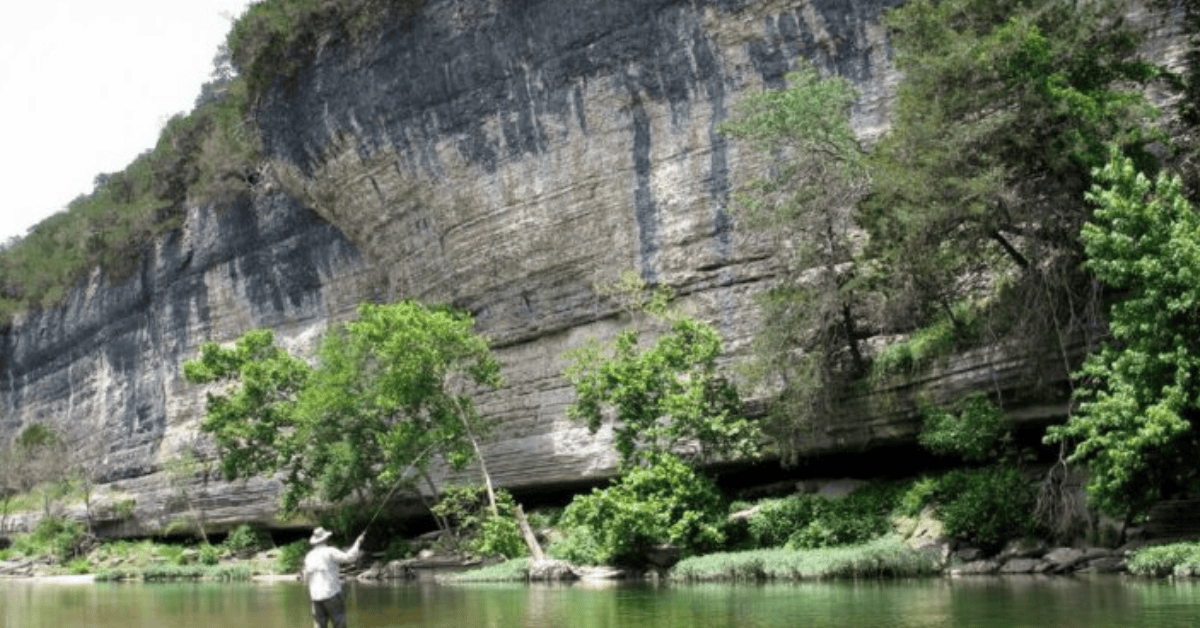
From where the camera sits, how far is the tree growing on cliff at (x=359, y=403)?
2998 centimetres

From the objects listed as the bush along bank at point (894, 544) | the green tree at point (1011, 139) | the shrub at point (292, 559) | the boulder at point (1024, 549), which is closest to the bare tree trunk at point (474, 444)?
the bush along bank at point (894, 544)

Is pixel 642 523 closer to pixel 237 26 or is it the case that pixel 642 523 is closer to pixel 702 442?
pixel 702 442

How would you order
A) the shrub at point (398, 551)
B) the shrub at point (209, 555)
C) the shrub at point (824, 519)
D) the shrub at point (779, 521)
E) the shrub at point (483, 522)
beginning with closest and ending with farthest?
the shrub at point (824, 519), the shrub at point (779, 521), the shrub at point (483, 522), the shrub at point (398, 551), the shrub at point (209, 555)

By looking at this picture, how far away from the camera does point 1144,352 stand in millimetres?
16812

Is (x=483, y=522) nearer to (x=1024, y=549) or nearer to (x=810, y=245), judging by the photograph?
(x=810, y=245)

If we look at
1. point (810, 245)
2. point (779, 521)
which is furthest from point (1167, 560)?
point (810, 245)

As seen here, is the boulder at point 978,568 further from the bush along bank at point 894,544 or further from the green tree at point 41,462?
the green tree at point 41,462

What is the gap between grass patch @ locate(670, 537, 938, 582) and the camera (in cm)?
2031

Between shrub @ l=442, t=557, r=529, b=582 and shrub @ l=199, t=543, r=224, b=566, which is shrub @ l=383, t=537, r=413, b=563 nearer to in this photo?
shrub @ l=442, t=557, r=529, b=582

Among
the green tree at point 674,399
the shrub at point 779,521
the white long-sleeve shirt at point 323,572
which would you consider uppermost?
the green tree at point 674,399

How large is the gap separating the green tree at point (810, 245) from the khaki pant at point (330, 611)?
1345cm

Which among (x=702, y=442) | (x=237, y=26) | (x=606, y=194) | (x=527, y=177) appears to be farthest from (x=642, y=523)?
(x=237, y=26)

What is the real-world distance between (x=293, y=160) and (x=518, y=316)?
12.1 metres

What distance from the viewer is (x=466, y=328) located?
99.9 ft
